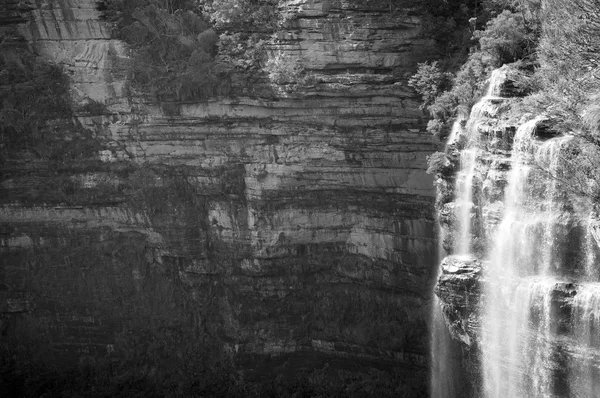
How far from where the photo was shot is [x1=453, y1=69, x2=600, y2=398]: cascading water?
1426 centimetres

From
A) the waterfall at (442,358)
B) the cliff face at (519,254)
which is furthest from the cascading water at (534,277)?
the waterfall at (442,358)

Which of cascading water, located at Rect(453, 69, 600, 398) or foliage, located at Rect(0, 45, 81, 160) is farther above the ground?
foliage, located at Rect(0, 45, 81, 160)

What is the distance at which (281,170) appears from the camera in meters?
23.7

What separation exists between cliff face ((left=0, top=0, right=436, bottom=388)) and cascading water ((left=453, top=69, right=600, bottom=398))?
584cm

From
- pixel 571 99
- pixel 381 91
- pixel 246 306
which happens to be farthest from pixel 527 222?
pixel 246 306

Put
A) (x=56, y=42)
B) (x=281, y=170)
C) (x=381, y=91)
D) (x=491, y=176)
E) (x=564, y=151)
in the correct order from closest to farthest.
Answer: (x=564, y=151) < (x=491, y=176) < (x=381, y=91) < (x=281, y=170) < (x=56, y=42)

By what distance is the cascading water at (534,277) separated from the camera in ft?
46.8

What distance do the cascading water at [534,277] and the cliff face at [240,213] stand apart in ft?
19.2

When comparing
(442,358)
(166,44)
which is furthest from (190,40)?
(442,358)

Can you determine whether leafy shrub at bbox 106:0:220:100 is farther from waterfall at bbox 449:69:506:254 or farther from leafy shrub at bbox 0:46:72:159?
waterfall at bbox 449:69:506:254

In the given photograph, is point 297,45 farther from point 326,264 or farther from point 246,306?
point 246,306

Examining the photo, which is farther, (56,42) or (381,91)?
(56,42)

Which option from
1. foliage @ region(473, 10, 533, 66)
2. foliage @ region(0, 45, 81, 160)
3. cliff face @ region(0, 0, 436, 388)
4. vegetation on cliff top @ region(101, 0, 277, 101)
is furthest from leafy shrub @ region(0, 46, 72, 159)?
foliage @ region(473, 10, 533, 66)

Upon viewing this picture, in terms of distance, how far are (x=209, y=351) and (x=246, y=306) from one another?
226 centimetres
